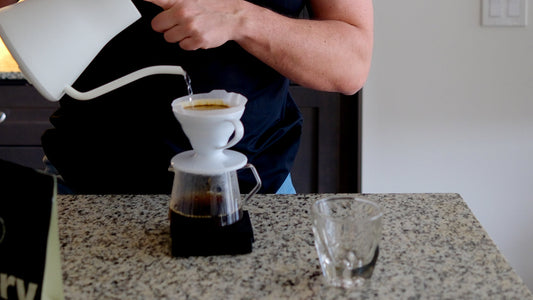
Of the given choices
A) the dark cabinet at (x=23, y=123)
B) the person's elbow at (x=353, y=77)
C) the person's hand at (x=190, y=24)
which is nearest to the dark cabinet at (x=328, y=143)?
the dark cabinet at (x=23, y=123)

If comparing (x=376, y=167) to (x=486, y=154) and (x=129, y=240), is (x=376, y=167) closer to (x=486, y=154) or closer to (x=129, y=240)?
(x=486, y=154)

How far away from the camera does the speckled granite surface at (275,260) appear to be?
700mm

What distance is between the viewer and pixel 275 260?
2.53 feet

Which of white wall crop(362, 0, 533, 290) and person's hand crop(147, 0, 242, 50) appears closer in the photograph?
person's hand crop(147, 0, 242, 50)

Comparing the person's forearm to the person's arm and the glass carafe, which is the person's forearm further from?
the glass carafe

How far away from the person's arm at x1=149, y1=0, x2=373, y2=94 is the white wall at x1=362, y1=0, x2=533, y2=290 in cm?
95

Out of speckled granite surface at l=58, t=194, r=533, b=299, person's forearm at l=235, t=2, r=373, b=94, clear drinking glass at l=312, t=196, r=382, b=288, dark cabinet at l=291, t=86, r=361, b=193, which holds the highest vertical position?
person's forearm at l=235, t=2, r=373, b=94

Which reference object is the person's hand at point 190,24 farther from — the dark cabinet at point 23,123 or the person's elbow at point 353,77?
the dark cabinet at point 23,123

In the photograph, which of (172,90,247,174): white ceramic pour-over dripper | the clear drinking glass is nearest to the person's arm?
(172,90,247,174): white ceramic pour-over dripper

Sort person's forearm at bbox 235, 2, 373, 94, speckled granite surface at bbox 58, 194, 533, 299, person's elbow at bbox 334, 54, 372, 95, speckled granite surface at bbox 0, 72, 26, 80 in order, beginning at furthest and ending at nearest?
1. speckled granite surface at bbox 0, 72, 26, 80
2. person's elbow at bbox 334, 54, 372, 95
3. person's forearm at bbox 235, 2, 373, 94
4. speckled granite surface at bbox 58, 194, 533, 299

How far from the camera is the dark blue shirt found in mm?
1093

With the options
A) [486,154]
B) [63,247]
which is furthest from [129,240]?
[486,154]

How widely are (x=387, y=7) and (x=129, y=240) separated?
1.46 metres

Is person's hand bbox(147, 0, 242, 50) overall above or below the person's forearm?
above
